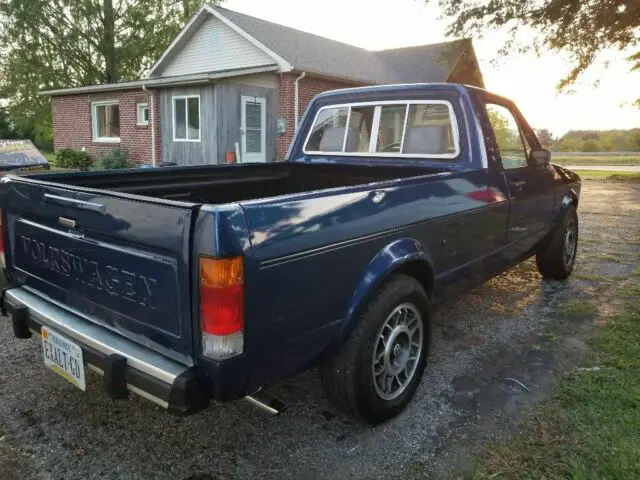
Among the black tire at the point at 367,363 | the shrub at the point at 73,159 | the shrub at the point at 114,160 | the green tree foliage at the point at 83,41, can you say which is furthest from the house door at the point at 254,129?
the green tree foliage at the point at 83,41

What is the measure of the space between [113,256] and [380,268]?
121 centimetres

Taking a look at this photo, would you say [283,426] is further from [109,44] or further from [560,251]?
[109,44]

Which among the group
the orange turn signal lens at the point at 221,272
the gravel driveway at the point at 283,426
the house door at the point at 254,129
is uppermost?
the house door at the point at 254,129

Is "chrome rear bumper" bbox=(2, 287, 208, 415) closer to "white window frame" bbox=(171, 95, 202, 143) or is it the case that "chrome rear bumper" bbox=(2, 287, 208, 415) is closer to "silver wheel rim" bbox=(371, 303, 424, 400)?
"silver wheel rim" bbox=(371, 303, 424, 400)

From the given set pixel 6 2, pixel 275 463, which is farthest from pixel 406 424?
pixel 6 2

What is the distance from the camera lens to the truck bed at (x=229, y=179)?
10.2 feet

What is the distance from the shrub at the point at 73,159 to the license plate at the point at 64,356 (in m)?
17.8

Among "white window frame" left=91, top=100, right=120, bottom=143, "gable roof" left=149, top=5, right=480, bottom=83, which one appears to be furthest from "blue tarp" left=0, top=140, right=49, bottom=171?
"white window frame" left=91, top=100, right=120, bottom=143

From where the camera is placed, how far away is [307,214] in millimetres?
1990

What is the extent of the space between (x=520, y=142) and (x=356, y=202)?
2550mm

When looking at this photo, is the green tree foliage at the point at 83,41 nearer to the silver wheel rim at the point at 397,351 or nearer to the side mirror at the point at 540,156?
the side mirror at the point at 540,156

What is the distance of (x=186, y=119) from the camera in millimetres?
15523

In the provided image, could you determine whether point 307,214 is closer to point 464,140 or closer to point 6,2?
point 464,140

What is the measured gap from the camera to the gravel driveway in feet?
7.36
